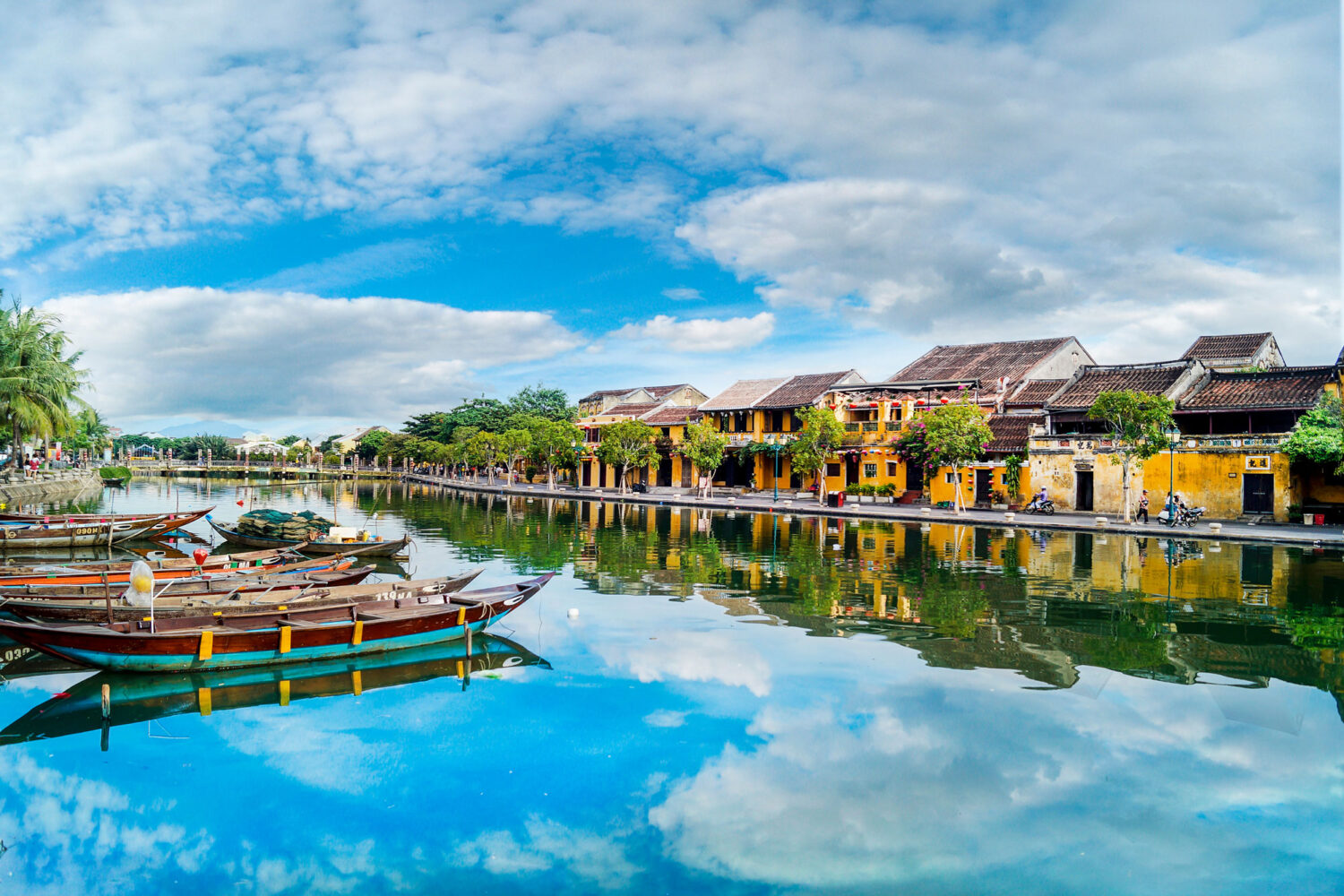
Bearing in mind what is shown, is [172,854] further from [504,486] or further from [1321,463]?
[504,486]

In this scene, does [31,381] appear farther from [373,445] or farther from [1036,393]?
[373,445]

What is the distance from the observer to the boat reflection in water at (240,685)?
1054 centimetres

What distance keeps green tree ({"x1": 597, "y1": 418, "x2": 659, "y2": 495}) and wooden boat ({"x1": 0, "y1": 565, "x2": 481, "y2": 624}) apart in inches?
1419

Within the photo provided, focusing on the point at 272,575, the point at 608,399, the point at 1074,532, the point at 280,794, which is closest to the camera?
the point at 280,794

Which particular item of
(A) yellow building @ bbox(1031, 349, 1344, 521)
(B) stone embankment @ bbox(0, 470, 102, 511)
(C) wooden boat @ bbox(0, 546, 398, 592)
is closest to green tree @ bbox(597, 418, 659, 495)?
(A) yellow building @ bbox(1031, 349, 1344, 521)

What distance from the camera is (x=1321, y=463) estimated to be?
104 feet

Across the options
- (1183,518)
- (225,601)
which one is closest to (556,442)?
(1183,518)

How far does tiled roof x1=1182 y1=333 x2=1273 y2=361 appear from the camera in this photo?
45062mm

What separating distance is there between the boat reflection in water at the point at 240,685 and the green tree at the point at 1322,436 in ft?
98.9

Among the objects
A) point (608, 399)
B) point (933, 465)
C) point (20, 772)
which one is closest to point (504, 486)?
point (608, 399)

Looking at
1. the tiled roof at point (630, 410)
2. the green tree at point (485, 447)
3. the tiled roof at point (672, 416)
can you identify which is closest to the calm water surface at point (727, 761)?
the tiled roof at point (672, 416)

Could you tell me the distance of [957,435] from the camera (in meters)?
36.8

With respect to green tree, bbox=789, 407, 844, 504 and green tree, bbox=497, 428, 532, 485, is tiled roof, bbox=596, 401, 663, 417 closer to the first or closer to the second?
green tree, bbox=497, 428, 532, 485

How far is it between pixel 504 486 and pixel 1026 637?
52.5m
